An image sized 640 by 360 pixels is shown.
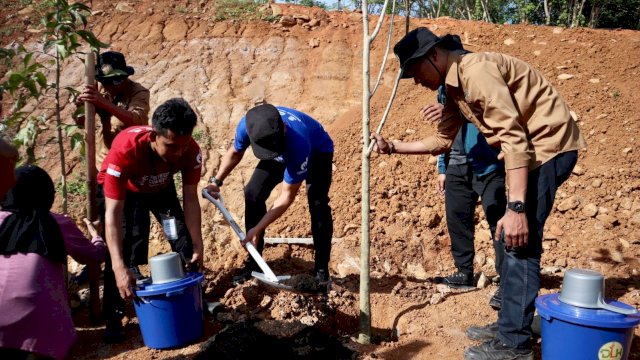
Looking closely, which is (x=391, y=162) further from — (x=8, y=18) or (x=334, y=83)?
(x=8, y=18)

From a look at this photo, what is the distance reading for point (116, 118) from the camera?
3.41 m

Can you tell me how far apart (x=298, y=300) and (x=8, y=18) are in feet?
25.9

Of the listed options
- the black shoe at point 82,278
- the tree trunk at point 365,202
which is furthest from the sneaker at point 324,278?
the black shoe at point 82,278

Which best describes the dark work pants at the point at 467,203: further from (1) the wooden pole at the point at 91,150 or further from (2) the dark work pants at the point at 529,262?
(1) the wooden pole at the point at 91,150

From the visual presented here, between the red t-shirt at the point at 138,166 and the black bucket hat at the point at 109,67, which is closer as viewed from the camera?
the red t-shirt at the point at 138,166

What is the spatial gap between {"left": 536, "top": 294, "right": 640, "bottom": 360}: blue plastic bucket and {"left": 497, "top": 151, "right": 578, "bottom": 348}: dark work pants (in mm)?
159

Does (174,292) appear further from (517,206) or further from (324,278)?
(517,206)

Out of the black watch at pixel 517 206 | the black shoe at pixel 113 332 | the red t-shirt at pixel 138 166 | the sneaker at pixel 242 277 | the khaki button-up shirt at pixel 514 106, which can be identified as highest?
the khaki button-up shirt at pixel 514 106

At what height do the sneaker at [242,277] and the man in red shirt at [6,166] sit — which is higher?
the man in red shirt at [6,166]

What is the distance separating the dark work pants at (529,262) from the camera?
2.34 metres

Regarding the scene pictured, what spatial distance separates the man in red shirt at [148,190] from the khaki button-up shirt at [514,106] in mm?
1396

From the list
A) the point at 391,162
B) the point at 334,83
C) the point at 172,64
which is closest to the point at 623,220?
the point at 391,162

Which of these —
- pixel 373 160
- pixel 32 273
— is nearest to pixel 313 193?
pixel 32 273

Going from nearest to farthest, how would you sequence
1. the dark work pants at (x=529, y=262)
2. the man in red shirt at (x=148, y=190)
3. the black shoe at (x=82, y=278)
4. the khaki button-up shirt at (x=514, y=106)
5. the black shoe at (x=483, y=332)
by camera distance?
the khaki button-up shirt at (x=514, y=106), the dark work pants at (x=529, y=262), the man in red shirt at (x=148, y=190), the black shoe at (x=483, y=332), the black shoe at (x=82, y=278)
